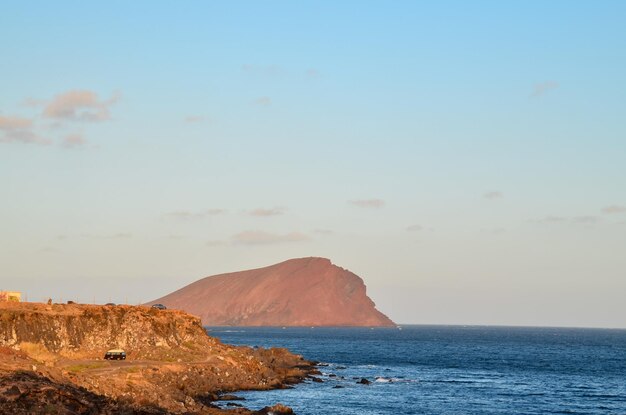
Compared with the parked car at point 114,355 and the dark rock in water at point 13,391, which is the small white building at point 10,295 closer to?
the parked car at point 114,355

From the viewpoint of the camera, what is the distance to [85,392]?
56469mm

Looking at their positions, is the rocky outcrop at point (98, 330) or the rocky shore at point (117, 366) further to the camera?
the rocky outcrop at point (98, 330)

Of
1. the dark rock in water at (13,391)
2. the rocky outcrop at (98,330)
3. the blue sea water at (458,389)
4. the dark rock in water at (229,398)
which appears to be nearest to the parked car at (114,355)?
the rocky outcrop at (98,330)

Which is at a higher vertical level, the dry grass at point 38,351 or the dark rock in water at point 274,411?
the dry grass at point 38,351

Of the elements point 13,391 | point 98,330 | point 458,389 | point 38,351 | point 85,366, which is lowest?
point 458,389

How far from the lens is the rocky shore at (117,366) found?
173ft

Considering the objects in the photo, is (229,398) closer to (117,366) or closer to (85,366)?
(117,366)

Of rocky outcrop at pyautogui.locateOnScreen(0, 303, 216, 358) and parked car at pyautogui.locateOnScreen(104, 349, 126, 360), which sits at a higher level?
rocky outcrop at pyautogui.locateOnScreen(0, 303, 216, 358)

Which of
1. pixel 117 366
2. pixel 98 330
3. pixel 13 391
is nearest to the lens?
pixel 13 391

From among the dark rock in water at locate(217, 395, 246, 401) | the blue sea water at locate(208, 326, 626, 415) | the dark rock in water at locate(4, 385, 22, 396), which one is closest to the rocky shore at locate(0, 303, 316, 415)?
the dark rock in water at locate(4, 385, 22, 396)

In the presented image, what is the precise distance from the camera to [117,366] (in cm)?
8338

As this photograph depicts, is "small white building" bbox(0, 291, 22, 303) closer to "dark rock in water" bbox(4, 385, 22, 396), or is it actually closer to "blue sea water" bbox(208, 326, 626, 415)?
"blue sea water" bbox(208, 326, 626, 415)

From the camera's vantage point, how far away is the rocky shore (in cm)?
5269

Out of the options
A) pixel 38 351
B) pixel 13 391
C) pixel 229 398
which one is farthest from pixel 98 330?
pixel 13 391
